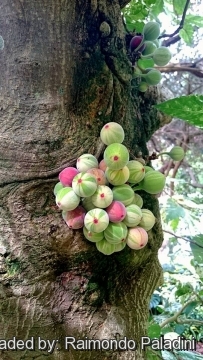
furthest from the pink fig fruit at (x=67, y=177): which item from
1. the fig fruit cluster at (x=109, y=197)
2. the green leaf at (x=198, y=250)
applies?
the green leaf at (x=198, y=250)

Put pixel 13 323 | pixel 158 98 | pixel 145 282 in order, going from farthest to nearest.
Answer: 1. pixel 158 98
2. pixel 145 282
3. pixel 13 323

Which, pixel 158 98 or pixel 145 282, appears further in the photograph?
pixel 158 98

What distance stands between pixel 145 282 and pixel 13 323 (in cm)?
26

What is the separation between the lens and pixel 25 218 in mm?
611

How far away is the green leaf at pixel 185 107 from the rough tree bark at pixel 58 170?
207 mm

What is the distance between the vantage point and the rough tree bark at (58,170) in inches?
23.4

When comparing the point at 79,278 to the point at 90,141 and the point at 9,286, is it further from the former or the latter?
the point at 90,141

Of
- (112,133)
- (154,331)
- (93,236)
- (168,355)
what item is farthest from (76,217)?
(168,355)

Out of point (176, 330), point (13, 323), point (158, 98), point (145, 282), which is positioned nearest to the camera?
point (13, 323)

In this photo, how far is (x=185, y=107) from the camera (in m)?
0.44

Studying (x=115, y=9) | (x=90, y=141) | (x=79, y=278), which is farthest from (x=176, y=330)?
(x=115, y=9)

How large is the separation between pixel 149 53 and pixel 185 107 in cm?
36

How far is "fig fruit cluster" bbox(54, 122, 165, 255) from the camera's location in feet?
1.74

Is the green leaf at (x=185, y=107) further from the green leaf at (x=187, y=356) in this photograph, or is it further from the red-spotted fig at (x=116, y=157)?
the green leaf at (x=187, y=356)
